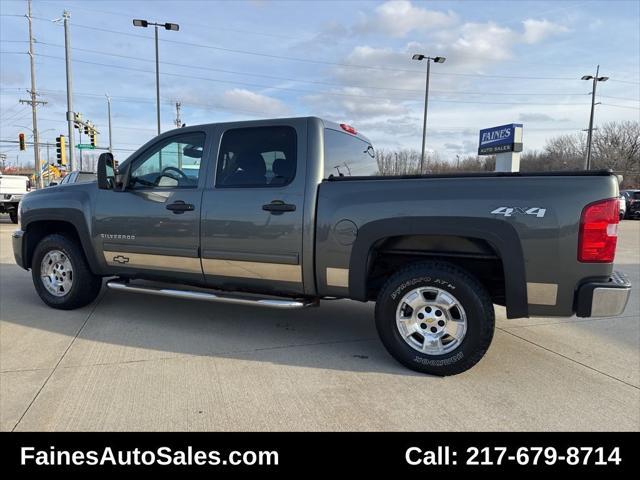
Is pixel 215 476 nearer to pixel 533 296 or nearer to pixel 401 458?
pixel 401 458

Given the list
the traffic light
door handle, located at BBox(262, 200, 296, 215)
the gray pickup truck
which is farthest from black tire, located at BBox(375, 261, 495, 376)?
the traffic light

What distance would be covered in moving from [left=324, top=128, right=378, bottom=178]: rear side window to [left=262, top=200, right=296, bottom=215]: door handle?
427 mm

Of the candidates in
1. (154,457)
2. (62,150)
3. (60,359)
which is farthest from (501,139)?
(62,150)

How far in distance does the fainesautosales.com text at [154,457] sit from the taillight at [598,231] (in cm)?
238

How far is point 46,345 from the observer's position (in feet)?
13.4

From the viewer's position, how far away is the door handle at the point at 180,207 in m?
4.24

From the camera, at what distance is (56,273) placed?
5.14 m

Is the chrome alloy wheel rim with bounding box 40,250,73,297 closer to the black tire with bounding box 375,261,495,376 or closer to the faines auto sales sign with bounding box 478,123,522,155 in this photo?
the black tire with bounding box 375,261,495,376

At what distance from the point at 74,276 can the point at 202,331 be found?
1.69 meters

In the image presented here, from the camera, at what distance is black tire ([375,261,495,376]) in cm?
332

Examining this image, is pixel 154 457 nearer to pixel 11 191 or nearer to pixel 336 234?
pixel 336 234

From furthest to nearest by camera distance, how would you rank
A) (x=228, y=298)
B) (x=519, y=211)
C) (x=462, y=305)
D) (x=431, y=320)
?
(x=228, y=298) < (x=431, y=320) < (x=462, y=305) < (x=519, y=211)

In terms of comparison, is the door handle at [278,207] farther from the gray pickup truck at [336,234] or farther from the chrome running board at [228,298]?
the chrome running board at [228,298]

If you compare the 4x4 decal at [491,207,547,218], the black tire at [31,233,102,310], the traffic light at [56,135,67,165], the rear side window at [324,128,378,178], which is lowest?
the black tire at [31,233,102,310]
